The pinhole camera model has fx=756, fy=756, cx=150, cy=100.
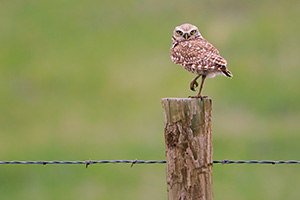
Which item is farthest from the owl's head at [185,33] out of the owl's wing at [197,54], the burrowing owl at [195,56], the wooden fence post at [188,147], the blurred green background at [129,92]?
the blurred green background at [129,92]

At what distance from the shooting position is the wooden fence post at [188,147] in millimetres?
5516

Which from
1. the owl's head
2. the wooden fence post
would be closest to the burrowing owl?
the owl's head

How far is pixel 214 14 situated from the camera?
1013 inches

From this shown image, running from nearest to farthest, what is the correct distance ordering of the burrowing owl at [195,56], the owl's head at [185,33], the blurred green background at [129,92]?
the burrowing owl at [195,56] → the owl's head at [185,33] → the blurred green background at [129,92]

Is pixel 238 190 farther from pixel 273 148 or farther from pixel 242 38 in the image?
pixel 242 38

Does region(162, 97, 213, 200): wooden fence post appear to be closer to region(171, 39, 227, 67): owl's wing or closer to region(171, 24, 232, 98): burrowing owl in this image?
region(171, 24, 232, 98): burrowing owl

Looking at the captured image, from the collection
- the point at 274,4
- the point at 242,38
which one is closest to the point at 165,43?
the point at 242,38

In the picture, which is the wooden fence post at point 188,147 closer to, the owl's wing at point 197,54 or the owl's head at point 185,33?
the owl's wing at point 197,54

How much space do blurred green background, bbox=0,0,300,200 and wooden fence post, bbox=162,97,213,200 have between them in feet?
26.0

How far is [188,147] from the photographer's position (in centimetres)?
555

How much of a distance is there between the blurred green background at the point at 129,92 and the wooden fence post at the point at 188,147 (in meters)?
7.93

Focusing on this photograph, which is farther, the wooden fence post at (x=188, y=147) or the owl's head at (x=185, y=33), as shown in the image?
the owl's head at (x=185, y=33)

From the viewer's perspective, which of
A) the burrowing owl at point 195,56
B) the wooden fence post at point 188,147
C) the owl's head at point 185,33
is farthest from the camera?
the owl's head at point 185,33

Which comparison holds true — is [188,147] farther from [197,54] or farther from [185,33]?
[185,33]
